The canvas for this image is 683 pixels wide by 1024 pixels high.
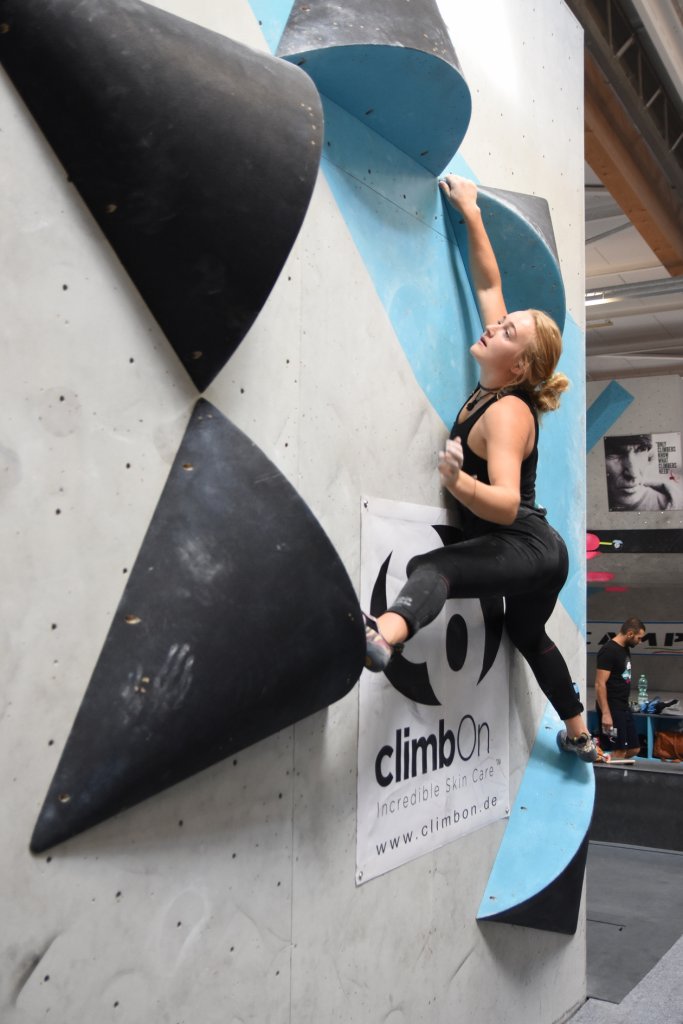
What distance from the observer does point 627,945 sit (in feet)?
10.5

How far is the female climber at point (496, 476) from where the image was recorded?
5.80ft

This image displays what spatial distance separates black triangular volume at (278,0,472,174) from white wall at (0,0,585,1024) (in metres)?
0.12

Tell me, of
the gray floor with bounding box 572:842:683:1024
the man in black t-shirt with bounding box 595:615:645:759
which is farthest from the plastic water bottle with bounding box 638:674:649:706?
the gray floor with bounding box 572:842:683:1024

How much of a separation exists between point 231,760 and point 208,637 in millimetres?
311

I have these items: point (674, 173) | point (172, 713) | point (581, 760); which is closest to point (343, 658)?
point (172, 713)

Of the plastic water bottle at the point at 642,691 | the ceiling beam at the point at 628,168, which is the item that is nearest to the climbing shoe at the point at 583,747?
the ceiling beam at the point at 628,168

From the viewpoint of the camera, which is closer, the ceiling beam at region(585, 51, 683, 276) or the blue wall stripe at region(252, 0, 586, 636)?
the blue wall stripe at region(252, 0, 586, 636)

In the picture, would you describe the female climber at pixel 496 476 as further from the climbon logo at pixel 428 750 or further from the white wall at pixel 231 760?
the climbon logo at pixel 428 750

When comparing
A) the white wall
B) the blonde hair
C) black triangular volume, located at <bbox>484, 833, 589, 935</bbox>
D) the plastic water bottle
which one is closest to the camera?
the white wall

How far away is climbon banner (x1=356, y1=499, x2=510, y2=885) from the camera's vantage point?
182 cm

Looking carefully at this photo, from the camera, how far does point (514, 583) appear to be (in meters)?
1.97

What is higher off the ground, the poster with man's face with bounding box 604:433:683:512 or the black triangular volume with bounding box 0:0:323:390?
the black triangular volume with bounding box 0:0:323:390

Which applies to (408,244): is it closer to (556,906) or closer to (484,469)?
(484,469)

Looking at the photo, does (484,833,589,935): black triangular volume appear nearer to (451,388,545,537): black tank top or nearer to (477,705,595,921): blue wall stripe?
(477,705,595,921): blue wall stripe
